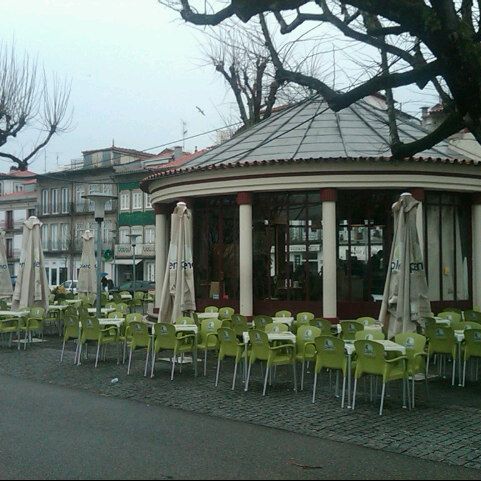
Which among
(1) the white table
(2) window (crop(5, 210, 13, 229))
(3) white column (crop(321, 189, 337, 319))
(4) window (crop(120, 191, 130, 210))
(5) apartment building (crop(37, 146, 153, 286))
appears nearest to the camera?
(1) the white table

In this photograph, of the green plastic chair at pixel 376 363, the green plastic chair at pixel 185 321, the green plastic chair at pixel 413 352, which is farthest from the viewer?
the green plastic chair at pixel 185 321

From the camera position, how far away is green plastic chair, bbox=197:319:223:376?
492 inches

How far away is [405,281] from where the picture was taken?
1165 cm

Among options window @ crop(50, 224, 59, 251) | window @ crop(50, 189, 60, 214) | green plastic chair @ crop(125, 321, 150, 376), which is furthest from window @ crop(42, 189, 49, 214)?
green plastic chair @ crop(125, 321, 150, 376)

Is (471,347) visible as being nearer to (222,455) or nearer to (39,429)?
(222,455)

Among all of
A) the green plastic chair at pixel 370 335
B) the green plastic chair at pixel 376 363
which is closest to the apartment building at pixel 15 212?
the green plastic chair at pixel 370 335

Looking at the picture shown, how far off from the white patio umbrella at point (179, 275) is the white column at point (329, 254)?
13.6 feet

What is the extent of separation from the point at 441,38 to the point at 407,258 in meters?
5.87

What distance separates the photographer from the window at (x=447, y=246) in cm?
1786

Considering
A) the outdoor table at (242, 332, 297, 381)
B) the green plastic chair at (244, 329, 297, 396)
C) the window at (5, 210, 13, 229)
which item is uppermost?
the window at (5, 210, 13, 229)

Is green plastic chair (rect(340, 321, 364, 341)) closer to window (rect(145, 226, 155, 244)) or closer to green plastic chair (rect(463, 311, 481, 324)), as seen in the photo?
green plastic chair (rect(463, 311, 481, 324))

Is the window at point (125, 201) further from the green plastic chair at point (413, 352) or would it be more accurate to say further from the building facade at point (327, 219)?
the green plastic chair at point (413, 352)

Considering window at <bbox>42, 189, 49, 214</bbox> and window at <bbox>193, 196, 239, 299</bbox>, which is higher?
window at <bbox>42, 189, 49, 214</bbox>

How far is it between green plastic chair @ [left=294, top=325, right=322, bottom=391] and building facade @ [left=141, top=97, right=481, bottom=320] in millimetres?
5522
